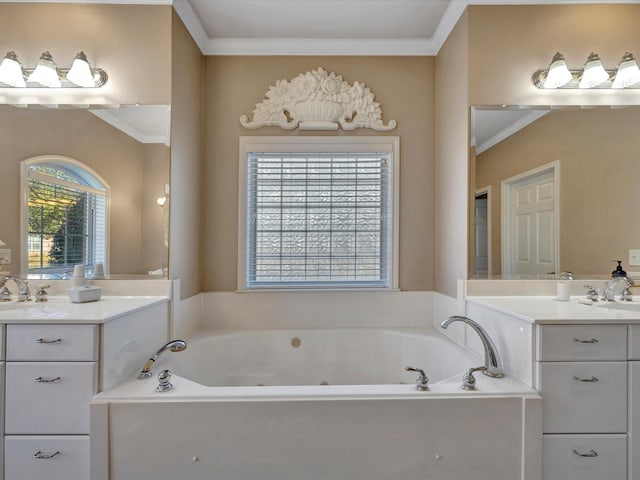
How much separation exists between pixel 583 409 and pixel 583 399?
0.13 ft

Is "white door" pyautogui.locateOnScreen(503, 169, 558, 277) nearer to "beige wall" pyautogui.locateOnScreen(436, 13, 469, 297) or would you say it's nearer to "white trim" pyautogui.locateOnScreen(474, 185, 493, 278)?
"white trim" pyautogui.locateOnScreen(474, 185, 493, 278)

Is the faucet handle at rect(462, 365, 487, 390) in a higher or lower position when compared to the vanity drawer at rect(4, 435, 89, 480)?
higher

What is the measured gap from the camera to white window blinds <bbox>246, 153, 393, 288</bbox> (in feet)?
7.30

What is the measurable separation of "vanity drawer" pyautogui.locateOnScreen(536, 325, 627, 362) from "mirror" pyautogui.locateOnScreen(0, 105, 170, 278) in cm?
185

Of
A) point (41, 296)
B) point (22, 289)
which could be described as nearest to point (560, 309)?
point (41, 296)

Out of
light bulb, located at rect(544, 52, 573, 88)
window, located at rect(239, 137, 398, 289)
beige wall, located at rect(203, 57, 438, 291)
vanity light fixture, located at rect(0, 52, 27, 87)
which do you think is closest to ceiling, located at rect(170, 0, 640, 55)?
beige wall, located at rect(203, 57, 438, 291)

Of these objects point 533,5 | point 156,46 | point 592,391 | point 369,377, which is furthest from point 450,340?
point 156,46

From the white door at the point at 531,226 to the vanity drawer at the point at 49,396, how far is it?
2.08 meters

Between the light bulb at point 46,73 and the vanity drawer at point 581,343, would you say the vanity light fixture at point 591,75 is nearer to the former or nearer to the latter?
the vanity drawer at point 581,343

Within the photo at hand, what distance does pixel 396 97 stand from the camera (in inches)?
87.6

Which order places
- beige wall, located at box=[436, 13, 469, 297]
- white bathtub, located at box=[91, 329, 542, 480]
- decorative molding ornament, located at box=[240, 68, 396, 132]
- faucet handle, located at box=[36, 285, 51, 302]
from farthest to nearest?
decorative molding ornament, located at box=[240, 68, 396, 132] < beige wall, located at box=[436, 13, 469, 297] < faucet handle, located at box=[36, 285, 51, 302] < white bathtub, located at box=[91, 329, 542, 480]

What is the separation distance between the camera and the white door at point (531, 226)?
1766 mm

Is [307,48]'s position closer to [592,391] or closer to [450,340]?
[450,340]

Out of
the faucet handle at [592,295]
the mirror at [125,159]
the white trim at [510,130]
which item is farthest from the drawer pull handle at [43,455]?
the faucet handle at [592,295]
